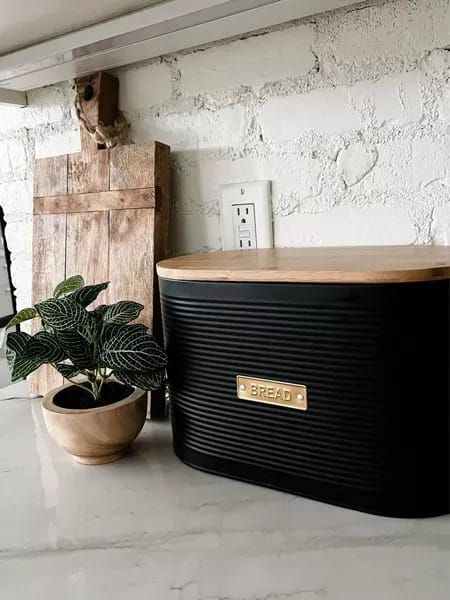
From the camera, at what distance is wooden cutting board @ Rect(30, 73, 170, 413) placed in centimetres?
91

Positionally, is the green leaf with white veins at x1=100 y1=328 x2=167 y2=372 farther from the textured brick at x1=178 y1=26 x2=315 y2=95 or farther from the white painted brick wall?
the textured brick at x1=178 y1=26 x2=315 y2=95

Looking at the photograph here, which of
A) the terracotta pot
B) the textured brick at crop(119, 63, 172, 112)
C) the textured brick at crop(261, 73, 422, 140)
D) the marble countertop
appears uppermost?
the textured brick at crop(119, 63, 172, 112)

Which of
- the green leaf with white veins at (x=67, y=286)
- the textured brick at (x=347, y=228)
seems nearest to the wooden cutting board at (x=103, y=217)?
the green leaf with white veins at (x=67, y=286)

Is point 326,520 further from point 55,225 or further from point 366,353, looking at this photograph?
point 55,225

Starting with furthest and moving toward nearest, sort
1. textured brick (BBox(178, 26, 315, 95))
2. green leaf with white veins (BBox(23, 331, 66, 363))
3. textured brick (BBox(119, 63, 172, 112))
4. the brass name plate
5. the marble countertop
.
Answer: textured brick (BBox(119, 63, 172, 112)), textured brick (BBox(178, 26, 315, 95)), green leaf with white veins (BBox(23, 331, 66, 363)), the brass name plate, the marble countertop

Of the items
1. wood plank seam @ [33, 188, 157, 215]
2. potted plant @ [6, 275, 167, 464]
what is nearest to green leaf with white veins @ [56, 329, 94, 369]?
potted plant @ [6, 275, 167, 464]

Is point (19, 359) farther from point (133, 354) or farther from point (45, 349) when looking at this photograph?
point (133, 354)

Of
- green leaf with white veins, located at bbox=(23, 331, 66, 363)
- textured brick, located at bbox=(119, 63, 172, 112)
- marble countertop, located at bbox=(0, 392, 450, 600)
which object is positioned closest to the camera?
marble countertop, located at bbox=(0, 392, 450, 600)

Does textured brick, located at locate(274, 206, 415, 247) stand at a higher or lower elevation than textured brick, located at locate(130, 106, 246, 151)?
lower

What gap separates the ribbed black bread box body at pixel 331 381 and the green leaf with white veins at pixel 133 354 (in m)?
0.03

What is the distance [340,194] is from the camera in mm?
831

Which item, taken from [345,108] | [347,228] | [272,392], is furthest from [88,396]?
[345,108]

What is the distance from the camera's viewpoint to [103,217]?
957 millimetres

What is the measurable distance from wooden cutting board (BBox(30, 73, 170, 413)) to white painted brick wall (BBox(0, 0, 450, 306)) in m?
0.06
